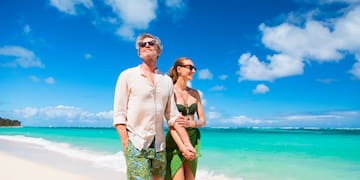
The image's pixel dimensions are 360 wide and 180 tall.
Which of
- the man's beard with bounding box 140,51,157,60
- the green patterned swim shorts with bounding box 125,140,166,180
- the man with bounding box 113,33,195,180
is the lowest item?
the green patterned swim shorts with bounding box 125,140,166,180

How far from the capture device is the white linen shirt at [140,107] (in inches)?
107

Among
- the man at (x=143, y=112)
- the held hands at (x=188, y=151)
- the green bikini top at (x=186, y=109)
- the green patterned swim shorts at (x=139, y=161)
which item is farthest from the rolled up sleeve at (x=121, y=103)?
the green bikini top at (x=186, y=109)

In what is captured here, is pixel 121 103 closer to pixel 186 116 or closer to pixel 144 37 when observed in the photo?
pixel 144 37

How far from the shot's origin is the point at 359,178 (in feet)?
35.3

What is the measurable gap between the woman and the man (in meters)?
0.60

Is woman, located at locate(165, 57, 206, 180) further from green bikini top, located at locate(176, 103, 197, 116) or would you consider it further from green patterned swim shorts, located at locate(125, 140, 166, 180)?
green patterned swim shorts, located at locate(125, 140, 166, 180)

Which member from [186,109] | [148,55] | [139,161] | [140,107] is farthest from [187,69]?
[139,161]

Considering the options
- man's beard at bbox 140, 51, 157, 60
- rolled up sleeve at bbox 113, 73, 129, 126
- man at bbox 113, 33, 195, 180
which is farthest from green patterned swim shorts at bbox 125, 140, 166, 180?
man's beard at bbox 140, 51, 157, 60

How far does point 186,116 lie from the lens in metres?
3.71

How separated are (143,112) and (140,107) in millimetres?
42

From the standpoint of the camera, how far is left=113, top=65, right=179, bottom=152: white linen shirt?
2707 mm

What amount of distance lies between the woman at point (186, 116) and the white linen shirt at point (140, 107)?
0.62m

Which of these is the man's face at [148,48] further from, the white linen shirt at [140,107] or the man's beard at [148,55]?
the white linen shirt at [140,107]

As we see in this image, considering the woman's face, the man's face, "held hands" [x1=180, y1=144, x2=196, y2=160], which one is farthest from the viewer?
the woman's face
